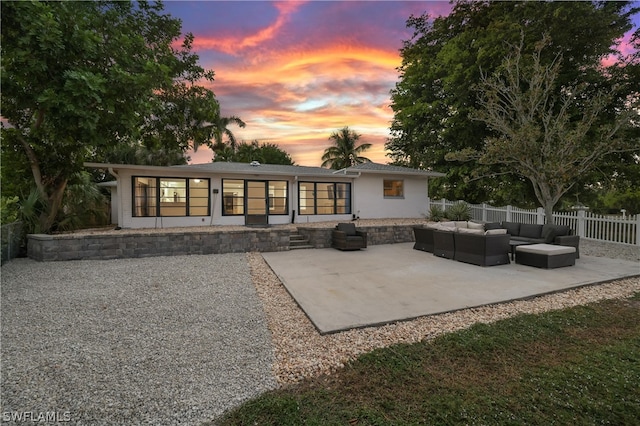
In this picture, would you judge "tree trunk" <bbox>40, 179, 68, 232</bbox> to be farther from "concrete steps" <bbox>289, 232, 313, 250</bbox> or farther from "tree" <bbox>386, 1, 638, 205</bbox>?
"tree" <bbox>386, 1, 638, 205</bbox>

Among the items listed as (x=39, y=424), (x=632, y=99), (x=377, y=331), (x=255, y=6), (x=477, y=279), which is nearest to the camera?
(x=39, y=424)

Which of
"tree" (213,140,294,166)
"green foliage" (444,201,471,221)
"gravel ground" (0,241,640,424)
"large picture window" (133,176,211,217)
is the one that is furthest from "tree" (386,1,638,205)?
"tree" (213,140,294,166)

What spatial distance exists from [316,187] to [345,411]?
11.1 metres

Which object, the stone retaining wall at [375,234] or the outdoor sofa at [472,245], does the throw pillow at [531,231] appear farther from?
the stone retaining wall at [375,234]

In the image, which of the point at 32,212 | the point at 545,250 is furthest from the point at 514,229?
the point at 32,212

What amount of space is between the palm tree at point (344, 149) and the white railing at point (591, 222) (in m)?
16.0

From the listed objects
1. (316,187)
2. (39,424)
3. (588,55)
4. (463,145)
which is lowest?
(39,424)

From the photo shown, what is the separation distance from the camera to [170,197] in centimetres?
1096

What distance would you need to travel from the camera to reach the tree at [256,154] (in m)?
26.7

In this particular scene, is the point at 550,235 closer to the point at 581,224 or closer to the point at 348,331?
the point at 581,224

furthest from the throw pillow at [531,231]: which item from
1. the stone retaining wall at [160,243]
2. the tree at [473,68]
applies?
the stone retaining wall at [160,243]

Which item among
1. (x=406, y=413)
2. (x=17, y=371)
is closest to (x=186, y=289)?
(x=17, y=371)

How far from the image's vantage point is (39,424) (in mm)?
2020

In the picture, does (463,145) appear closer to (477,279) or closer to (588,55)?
(588,55)
